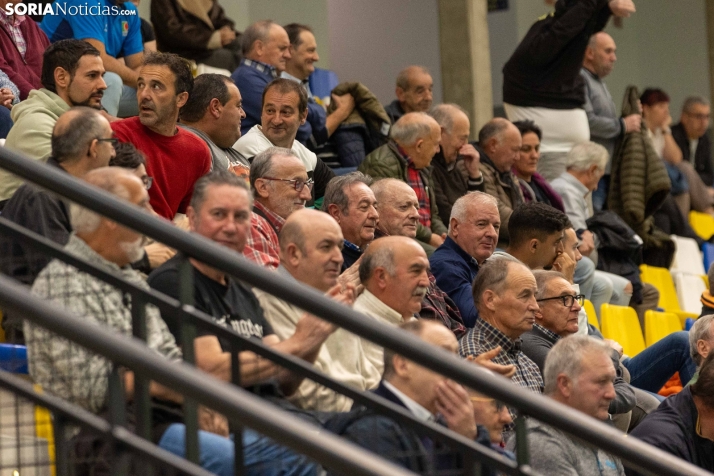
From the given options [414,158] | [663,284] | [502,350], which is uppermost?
[414,158]

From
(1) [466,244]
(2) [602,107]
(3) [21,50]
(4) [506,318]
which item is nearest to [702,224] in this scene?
(2) [602,107]

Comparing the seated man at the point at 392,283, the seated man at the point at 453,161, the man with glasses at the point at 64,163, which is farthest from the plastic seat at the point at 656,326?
the man with glasses at the point at 64,163

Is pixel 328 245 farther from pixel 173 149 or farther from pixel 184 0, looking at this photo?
pixel 184 0

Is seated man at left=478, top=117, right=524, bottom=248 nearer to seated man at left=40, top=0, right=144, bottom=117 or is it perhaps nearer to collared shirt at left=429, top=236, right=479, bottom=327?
collared shirt at left=429, top=236, right=479, bottom=327

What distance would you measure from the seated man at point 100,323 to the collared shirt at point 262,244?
1.04m

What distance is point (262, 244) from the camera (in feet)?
14.8

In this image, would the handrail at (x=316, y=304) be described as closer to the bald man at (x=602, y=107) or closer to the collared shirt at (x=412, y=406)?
the collared shirt at (x=412, y=406)

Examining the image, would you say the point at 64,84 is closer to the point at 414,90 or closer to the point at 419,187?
the point at 419,187

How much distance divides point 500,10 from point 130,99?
5.63 m

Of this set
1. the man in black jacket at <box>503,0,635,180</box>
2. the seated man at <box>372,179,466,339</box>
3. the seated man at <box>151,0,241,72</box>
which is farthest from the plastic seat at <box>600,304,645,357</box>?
the seated man at <box>151,0,241,72</box>

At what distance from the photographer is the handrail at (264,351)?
277cm

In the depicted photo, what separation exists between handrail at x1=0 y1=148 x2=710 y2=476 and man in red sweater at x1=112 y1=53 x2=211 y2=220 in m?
2.17

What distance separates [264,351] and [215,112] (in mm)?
2697

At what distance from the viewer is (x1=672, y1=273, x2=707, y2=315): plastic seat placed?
8.61m
